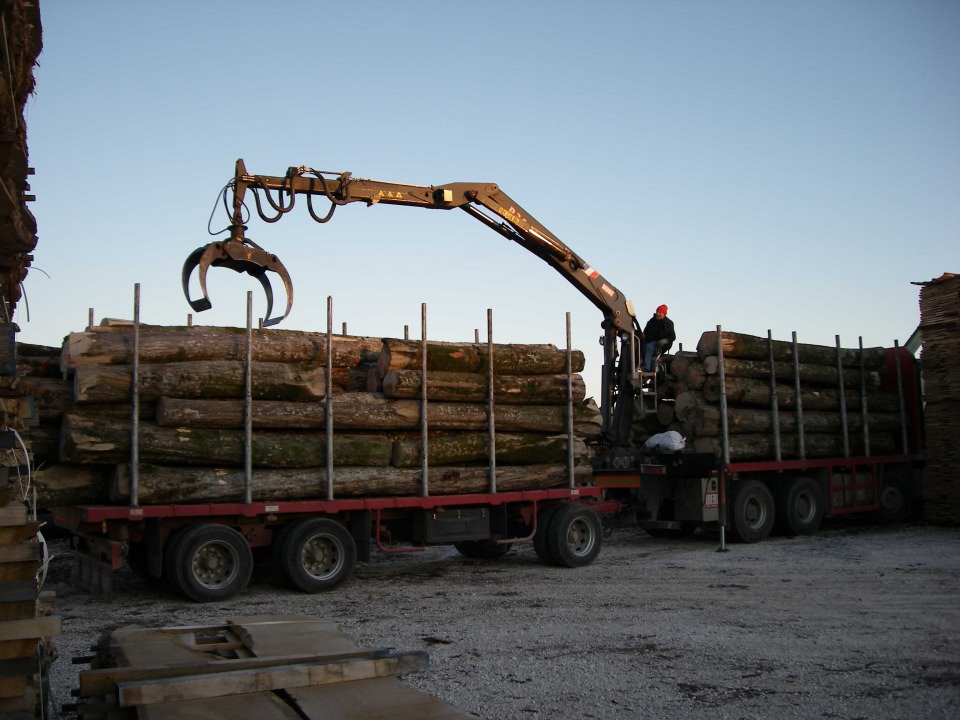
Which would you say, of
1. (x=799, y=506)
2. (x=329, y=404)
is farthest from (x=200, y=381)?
(x=799, y=506)

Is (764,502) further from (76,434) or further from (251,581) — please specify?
(76,434)

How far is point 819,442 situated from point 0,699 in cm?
1739

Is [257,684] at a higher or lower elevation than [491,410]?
lower

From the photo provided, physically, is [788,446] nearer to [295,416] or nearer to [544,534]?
[544,534]

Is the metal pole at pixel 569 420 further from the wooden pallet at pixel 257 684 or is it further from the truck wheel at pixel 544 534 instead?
the wooden pallet at pixel 257 684

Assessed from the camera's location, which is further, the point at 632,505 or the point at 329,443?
the point at 632,505

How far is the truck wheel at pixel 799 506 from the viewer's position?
1841 cm

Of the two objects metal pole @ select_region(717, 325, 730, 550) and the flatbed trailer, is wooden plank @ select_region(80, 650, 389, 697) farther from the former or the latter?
metal pole @ select_region(717, 325, 730, 550)

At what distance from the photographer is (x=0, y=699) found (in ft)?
15.3

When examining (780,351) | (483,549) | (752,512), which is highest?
(780,351)

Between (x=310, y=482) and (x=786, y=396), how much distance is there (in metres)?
10.2

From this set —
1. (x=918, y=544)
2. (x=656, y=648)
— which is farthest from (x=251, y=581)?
(x=918, y=544)

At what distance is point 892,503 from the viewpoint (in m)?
20.7

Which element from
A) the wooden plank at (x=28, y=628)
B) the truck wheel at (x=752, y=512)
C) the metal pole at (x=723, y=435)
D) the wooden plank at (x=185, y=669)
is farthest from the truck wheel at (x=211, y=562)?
the truck wheel at (x=752, y=512)
